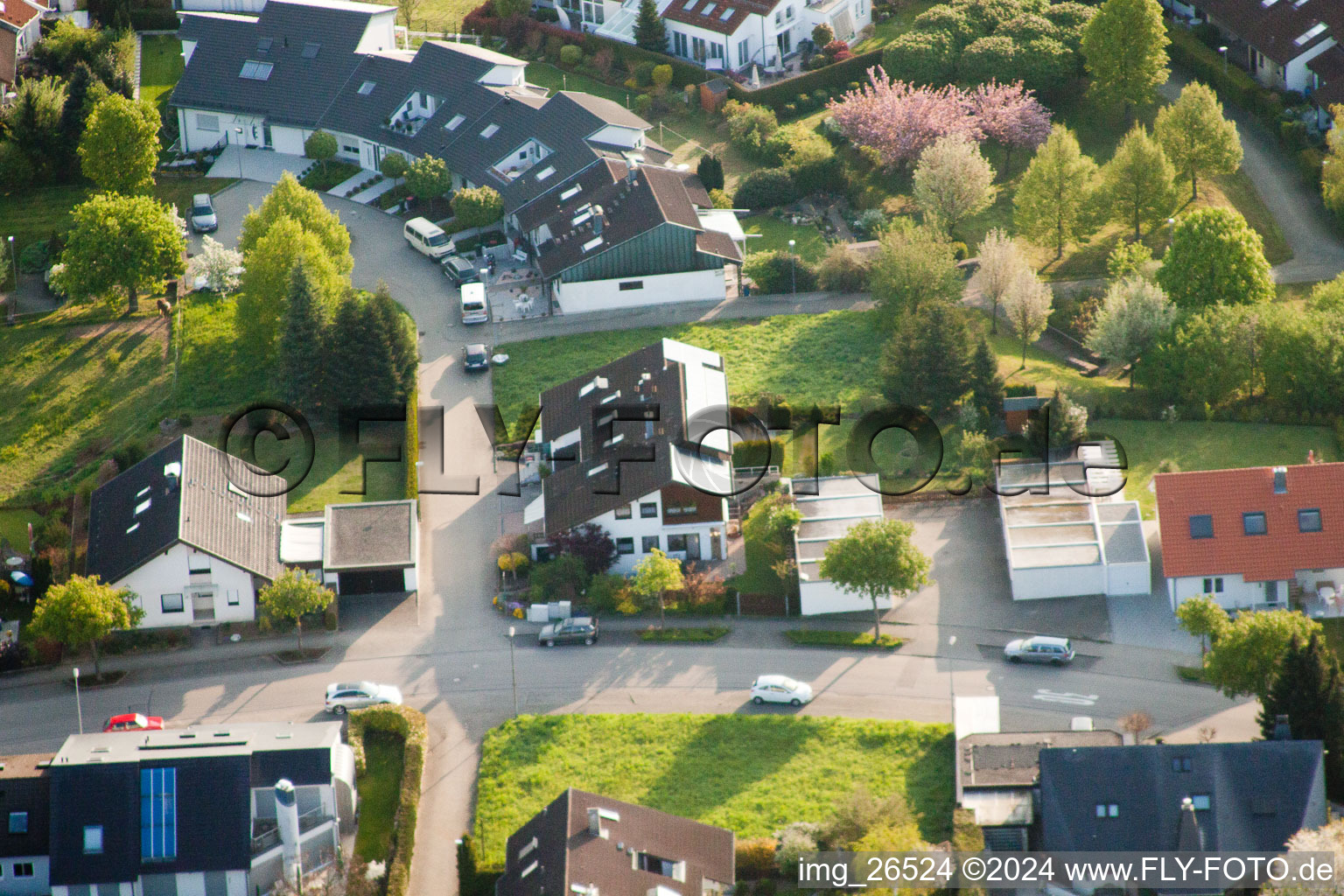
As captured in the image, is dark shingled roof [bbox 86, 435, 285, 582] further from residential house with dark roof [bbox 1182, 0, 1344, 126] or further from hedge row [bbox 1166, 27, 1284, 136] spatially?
residential house with dark roof [bbox 1182, 0, 1344, 126]

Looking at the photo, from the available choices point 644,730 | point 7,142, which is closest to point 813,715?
point 644,730

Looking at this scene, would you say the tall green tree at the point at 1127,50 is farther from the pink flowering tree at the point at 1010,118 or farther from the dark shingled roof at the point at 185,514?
the dark shingled roof at the point at 185,514

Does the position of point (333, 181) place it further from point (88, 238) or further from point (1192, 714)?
point (1192, 714)

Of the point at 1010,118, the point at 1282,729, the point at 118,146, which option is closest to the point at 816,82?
the point at 1010,118

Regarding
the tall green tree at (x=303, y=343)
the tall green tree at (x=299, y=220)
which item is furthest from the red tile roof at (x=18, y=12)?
the tall green tree at (x=303, y=343)

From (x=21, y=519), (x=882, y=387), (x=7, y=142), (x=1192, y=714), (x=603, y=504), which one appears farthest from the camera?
(x=7, y=142)

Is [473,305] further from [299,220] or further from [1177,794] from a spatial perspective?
[1177,794]

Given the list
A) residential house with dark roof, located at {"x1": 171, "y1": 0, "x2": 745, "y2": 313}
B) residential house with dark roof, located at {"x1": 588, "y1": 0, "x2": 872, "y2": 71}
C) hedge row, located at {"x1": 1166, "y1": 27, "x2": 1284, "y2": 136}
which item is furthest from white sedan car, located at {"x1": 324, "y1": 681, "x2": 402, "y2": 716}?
hedge row, located at {"x1": 1166, "y1": 27, "x2": 1284, "y2": 136}
